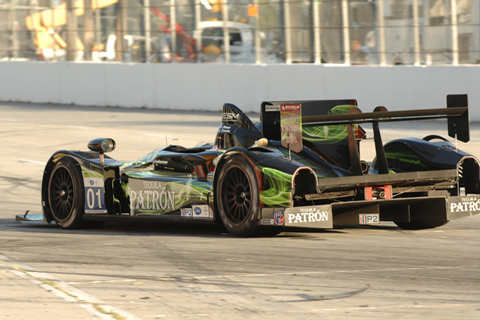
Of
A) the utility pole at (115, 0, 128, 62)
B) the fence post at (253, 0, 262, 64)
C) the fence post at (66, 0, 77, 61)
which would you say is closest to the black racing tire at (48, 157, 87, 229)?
the fence post at (253, 0, 262, 64)

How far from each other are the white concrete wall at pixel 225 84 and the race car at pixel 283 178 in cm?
1130

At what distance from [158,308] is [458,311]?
1.74m

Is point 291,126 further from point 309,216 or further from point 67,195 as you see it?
point 67,195

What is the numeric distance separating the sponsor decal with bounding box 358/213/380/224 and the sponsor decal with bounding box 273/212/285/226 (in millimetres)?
791

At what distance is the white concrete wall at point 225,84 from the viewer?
20.7 m

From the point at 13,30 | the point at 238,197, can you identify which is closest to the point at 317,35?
the point at 13,30

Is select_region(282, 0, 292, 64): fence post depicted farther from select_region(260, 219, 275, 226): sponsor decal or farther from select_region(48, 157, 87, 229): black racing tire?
select_region(260, 219, 275, 226): sponsor decal

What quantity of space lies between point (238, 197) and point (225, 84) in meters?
16.0

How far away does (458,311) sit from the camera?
17.8 ft

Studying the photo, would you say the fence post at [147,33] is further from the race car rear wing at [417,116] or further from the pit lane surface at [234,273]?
the race car rear wing at [417,116]

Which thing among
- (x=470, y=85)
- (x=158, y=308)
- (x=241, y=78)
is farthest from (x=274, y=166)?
(x=241, y=78)

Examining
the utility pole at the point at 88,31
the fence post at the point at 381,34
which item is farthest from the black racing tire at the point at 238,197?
the utility pole at the point at 88,31

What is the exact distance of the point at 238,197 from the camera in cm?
837

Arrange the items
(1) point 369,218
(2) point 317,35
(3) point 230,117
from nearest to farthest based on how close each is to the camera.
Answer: (1) point 369,218 → (3) point 230,117 → (2) point 317,35
